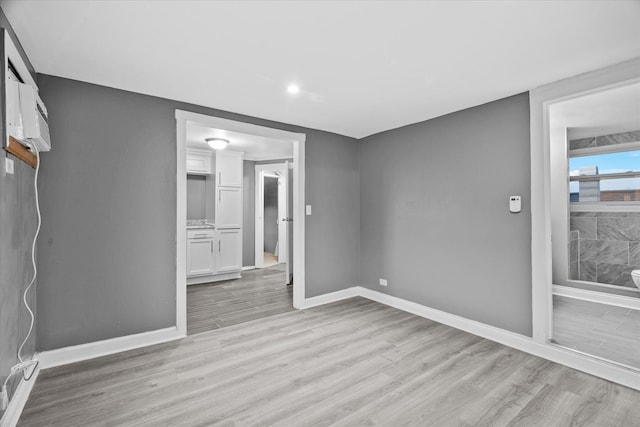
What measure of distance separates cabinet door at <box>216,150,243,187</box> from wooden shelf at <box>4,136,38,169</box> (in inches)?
130

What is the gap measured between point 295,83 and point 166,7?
1.15 metres

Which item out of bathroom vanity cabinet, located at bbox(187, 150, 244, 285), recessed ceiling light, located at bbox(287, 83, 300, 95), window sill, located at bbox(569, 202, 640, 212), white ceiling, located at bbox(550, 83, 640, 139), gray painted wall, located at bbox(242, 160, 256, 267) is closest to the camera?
recessed ceiling light, located at bbox(287, 83, 300, 95)

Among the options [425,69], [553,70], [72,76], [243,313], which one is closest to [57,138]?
[72,76]

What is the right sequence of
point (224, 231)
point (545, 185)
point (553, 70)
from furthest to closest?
point (224, 231) < point (545, 185) < point (553, 70)

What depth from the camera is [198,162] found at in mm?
5453

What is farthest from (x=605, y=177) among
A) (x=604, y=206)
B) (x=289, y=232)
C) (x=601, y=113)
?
(x=289, y=232)

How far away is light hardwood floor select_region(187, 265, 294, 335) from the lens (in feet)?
11.1

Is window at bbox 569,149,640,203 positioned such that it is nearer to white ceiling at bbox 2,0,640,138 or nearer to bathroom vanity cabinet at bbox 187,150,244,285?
white ceiling at bbox 2,0,640,138

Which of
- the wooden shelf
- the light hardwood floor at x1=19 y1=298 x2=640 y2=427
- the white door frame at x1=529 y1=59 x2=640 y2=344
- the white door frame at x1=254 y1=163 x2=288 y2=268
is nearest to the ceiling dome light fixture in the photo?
the white door frame at x1=254 y1=163 x2=288 y2=268

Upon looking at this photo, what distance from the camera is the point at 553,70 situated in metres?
2.29

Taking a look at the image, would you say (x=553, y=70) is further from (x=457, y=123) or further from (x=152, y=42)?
(x=152, y=42)

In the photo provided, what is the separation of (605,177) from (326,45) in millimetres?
4909

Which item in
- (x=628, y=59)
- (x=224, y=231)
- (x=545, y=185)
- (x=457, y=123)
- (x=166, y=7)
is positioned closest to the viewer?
(x=166, y=7)

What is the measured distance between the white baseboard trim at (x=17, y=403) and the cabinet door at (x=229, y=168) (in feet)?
12.7
